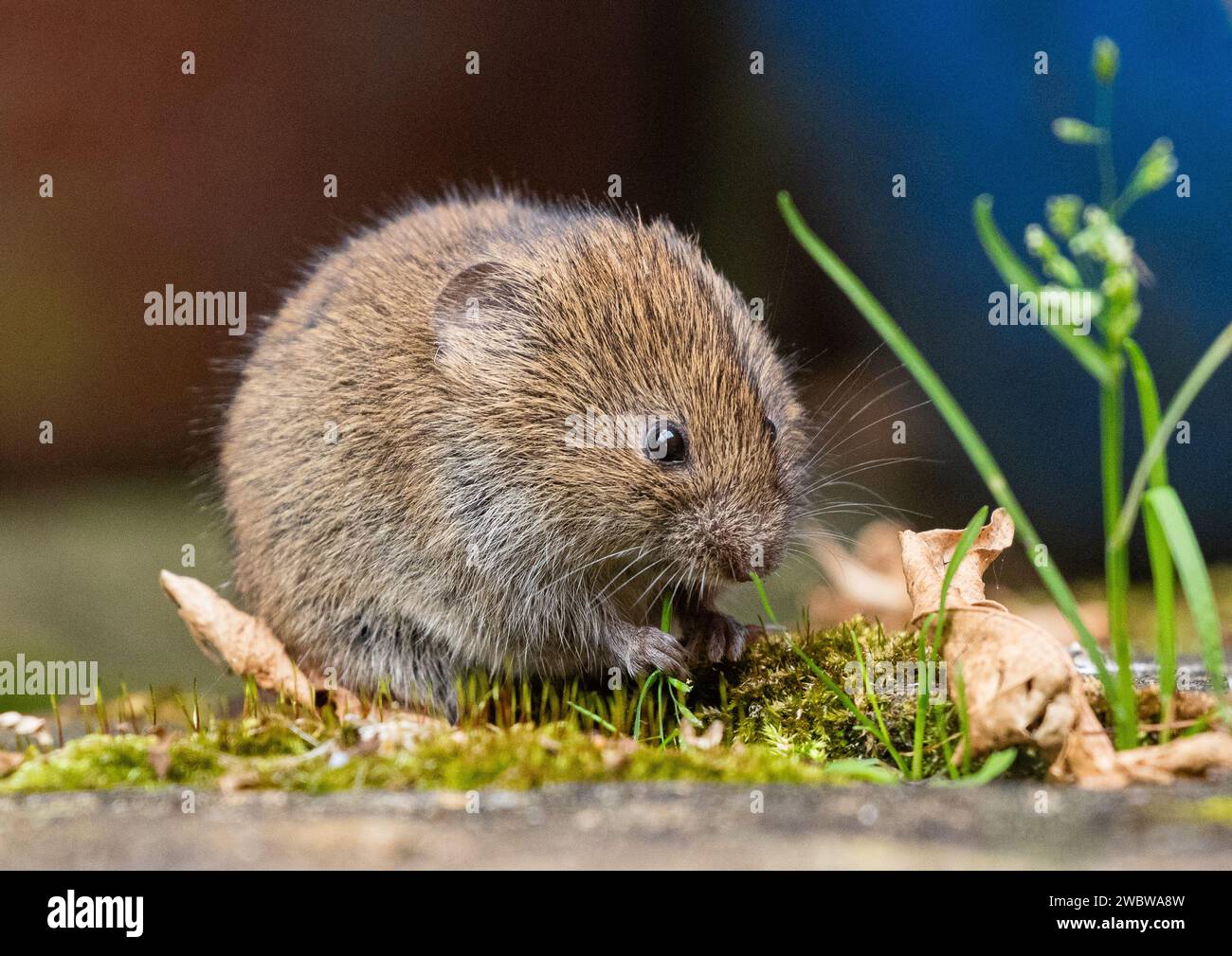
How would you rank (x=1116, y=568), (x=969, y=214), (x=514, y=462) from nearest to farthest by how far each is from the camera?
(x=1116, y=568)
(x=514, y=462)
(x=969, y=214)

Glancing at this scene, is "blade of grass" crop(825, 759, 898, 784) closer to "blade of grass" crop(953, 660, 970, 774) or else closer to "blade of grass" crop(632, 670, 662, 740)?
"blade of grass" crop(953, 660, 970, 774)

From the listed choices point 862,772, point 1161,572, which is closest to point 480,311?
point 862,772

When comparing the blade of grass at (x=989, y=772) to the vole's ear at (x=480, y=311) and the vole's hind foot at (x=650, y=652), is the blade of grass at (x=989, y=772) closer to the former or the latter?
the vole's hind foot at (x=650, y=652)

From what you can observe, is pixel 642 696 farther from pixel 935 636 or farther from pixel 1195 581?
pixel 1195 581

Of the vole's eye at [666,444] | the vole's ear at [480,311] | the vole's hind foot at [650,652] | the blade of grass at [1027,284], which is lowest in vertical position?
the vole's hind foot at [650,652]

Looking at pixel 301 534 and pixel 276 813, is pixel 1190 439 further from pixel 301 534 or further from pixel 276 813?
pixel 276 813

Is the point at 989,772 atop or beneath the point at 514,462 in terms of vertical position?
beneath

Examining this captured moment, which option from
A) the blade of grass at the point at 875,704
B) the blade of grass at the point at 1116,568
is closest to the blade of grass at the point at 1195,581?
the blade of grass at the point at 1116,568
